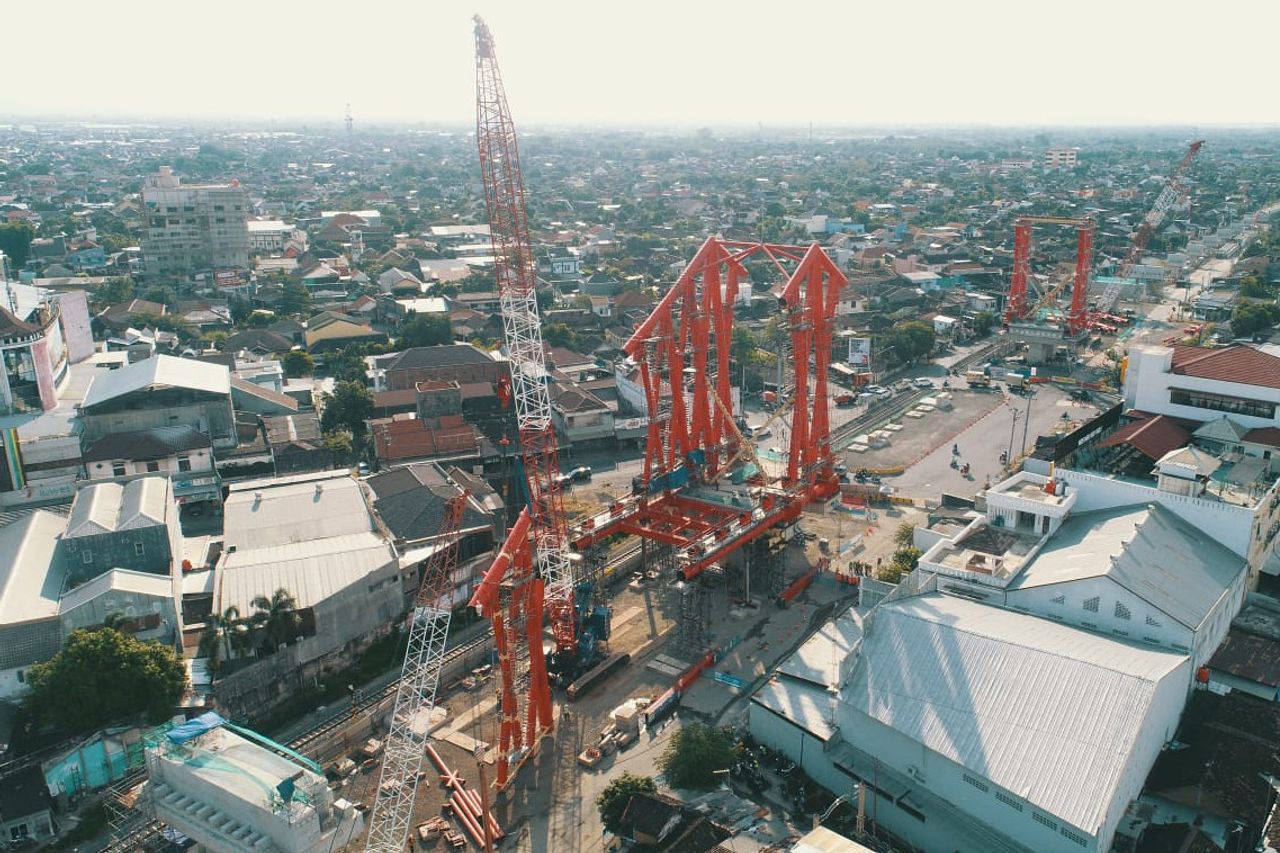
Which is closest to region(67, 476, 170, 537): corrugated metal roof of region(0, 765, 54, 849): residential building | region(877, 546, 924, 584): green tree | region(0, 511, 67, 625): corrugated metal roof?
region(0, 511, 67, 625): corrugated metal roof

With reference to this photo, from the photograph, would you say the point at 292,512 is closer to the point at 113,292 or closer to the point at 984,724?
the point at 984,724

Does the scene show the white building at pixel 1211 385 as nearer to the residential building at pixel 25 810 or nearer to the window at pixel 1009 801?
the window at pixel 1009 801

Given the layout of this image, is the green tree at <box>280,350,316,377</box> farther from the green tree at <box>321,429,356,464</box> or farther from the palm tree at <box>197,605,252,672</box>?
the palm tree at <box>197,605,252,672</box>

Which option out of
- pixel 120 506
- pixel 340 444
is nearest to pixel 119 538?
pixel 120 506

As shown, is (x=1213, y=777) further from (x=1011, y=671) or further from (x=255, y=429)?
(x=255, y=429)

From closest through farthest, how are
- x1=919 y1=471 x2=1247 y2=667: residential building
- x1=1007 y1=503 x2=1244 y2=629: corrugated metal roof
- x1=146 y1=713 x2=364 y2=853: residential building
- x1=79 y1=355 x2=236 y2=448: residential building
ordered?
x1=146 y1=713 x2=364 y2=853: residential building, x1=919 y1=471 x2=1247 y2=667: residential building, x1=1007 y1=503 x2=1244 y2=629: corrugated metal roof, x1=79 y1=355 x2=236 y2=448: residential building

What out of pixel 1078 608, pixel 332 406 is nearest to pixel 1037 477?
pixel 1078 608

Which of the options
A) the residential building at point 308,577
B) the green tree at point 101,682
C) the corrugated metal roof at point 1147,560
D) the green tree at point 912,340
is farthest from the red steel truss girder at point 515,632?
the green tree at point 912,340

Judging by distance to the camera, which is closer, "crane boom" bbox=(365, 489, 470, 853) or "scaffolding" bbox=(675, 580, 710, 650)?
"crane boom" bbox=(365, 489, 470, 853)
